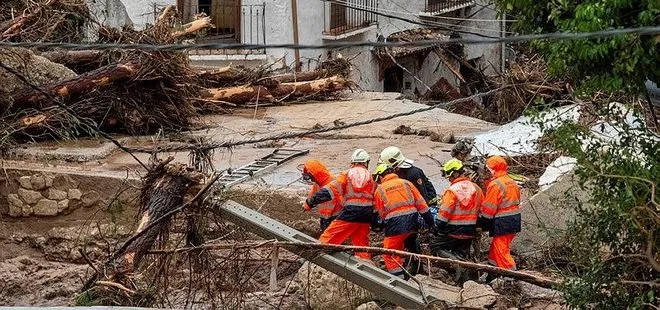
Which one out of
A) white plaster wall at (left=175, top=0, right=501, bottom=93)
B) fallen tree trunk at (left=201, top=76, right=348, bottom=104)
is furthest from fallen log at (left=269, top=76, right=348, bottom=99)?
white plaster wall at (left=175, top=0, right=501, bottom=93)

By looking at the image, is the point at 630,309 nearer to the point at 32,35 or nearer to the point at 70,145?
the point at 70,145

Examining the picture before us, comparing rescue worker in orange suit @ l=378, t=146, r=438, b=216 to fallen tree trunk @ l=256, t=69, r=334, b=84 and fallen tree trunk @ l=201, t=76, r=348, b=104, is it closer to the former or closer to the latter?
fallen tree trunk @ l=201, t=76, r=348, b=104

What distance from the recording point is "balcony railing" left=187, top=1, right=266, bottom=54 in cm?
2130

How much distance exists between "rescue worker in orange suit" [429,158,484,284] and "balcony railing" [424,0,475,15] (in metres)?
17.2

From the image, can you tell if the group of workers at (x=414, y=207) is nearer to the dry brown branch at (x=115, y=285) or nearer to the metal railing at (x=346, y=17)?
the dry brown branch at (x=115, y=285)

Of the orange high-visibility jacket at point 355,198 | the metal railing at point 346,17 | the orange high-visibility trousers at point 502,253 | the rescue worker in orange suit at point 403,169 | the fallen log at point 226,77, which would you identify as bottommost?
the orange high-visibility trousers at point 502,253

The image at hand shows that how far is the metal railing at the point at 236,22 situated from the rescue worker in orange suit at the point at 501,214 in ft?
41.1

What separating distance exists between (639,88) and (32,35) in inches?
393

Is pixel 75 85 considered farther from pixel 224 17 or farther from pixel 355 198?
pixel 224 17

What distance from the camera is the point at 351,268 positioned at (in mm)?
8594

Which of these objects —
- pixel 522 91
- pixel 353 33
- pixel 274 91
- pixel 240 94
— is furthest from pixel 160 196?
pixel 353 33

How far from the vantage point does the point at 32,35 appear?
1410 centimetres

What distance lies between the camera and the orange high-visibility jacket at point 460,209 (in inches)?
368

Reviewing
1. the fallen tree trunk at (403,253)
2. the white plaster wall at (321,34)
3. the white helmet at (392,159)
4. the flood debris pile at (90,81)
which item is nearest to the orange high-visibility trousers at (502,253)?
the fallen tree trunk at (403,253)
